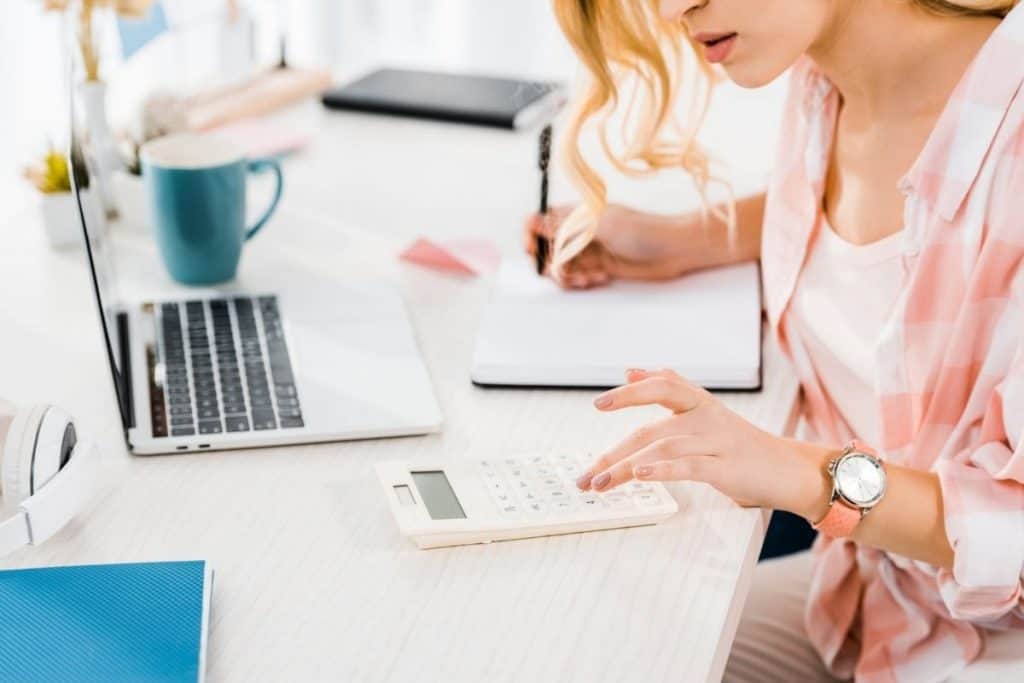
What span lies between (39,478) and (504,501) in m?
0.29

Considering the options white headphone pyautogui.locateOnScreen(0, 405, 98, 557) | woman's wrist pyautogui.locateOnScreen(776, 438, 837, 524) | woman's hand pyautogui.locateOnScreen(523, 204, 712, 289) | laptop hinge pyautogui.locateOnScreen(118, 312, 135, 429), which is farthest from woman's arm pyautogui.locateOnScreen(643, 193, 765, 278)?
white headphone pyautogui.locateOnScreen(0, 405, 98, 557)

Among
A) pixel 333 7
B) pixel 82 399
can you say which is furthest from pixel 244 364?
pixel 333 7

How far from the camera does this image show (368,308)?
111 cm

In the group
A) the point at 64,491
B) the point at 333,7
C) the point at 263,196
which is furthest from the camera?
the point at 333,7

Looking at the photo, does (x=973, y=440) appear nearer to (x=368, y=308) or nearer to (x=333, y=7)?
(x=368, y=308)

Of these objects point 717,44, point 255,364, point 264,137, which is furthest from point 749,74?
point 264,137

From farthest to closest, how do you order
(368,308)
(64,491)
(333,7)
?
(333,7)
(368,308)
(64,491)

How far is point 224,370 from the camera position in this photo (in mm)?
997

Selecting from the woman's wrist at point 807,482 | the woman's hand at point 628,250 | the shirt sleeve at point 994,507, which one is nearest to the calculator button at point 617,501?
the woman's wrist at point 807,482

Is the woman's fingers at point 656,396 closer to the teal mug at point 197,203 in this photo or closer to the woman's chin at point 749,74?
the woman's chin at point 749,74

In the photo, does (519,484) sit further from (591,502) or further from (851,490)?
(851,490)

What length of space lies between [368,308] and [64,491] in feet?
1.21

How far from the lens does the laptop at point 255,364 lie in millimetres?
918

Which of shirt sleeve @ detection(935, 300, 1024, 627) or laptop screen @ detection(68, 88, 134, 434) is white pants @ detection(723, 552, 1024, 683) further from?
laptop screen @ detection(68, 88, 134, 434)
